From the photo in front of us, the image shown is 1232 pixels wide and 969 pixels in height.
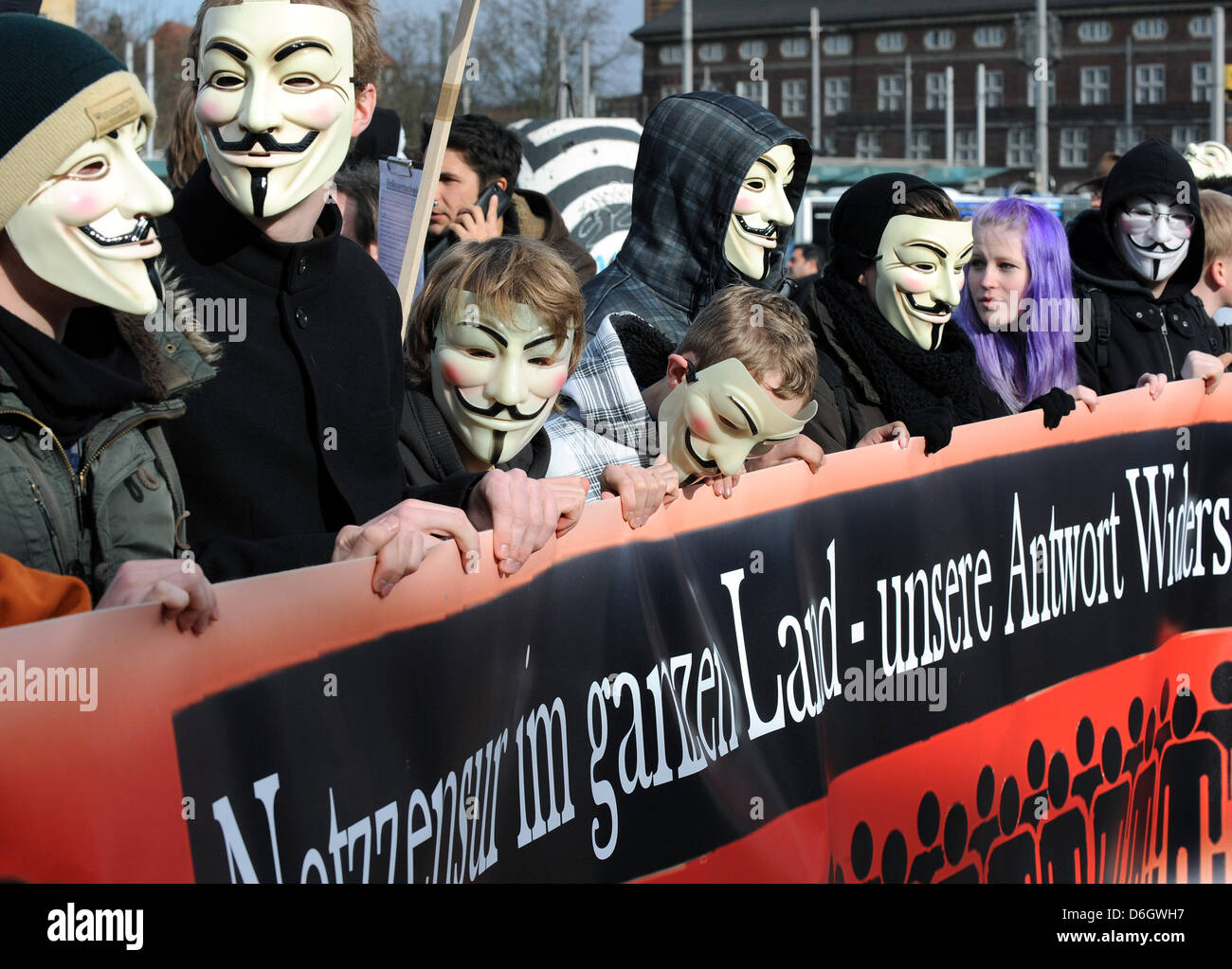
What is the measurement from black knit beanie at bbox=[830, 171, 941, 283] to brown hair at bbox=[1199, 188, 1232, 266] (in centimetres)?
219

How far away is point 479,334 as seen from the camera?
122 inches

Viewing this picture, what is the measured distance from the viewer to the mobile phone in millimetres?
5996

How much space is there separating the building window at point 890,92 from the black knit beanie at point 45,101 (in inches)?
3011

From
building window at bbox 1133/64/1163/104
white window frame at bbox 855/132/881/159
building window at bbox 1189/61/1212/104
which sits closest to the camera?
building window at bbox 1189/61/1212/104

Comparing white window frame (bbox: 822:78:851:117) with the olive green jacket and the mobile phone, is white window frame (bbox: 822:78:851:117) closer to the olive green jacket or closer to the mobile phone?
the mobile phone

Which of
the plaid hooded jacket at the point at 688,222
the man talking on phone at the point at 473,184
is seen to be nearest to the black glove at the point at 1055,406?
the plaid hooded jacket at the point at 688,222

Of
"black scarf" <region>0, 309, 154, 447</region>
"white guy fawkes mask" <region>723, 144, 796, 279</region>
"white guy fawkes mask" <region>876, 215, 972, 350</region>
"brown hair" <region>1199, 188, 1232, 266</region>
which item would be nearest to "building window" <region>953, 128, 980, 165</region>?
"brown hair" <region>1199, 188, 1232, 266</region>

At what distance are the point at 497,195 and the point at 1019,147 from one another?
230 feet

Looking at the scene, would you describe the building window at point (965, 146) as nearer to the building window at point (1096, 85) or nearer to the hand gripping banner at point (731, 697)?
the building window at point (1096, 85)

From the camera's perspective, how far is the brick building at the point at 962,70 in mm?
70750

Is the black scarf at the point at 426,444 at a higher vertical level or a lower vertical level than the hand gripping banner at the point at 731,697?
higher

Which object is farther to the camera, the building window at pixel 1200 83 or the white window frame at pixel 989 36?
the white window frame at pixel 989 36
